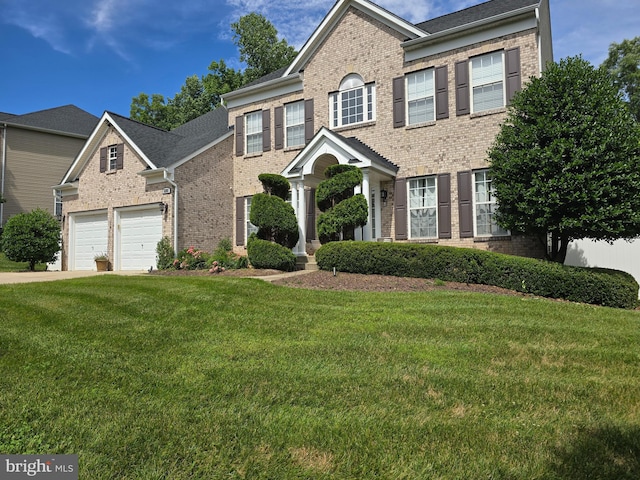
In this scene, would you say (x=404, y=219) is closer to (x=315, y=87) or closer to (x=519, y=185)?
(x=519, y=185)

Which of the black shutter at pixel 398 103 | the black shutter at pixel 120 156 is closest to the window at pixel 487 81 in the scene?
the black shutter at pixel 398 103

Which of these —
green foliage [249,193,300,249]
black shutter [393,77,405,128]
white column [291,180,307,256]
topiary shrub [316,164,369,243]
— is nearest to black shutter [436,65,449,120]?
black shutter [393,77,405,128]

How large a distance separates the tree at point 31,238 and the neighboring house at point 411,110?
9.63 m

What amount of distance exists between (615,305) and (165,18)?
13.4 meters

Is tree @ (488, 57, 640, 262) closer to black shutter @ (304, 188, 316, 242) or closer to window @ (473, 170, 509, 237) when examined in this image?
window @ (473, 170, 509, 237)

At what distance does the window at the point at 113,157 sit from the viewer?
17.4 metres

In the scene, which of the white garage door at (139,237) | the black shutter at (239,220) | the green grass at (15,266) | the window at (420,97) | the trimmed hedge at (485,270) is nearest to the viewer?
the trimmed hedge at (485,270)

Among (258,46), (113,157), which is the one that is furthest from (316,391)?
(258,46)

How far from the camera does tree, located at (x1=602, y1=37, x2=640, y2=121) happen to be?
29609 mm

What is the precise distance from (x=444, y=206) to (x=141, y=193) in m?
A: 11.0

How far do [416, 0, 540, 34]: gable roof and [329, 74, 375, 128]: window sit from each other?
101 inches

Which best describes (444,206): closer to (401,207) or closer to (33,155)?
(401,207)

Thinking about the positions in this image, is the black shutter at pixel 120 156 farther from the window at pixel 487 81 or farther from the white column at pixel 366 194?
the window at pixel 487 81

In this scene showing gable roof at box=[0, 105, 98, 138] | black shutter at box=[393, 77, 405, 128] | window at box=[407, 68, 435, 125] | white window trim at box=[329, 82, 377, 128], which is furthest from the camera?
gable roof at box=[0, 105, 98, 138]
